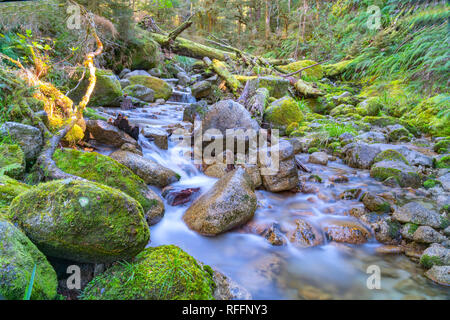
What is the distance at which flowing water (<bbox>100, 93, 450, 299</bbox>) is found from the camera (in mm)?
2535

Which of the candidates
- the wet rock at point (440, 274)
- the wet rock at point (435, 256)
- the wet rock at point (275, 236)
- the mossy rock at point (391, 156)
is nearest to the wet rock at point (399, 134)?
the mossy rock at point (391, 156)

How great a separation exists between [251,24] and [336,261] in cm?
2518

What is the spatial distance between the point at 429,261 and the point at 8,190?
4.12 meters

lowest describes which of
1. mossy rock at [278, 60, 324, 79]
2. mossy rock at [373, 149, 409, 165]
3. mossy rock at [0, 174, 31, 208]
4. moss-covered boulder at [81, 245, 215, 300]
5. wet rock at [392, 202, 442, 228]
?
wet rock at [392, 202, 442, 228]

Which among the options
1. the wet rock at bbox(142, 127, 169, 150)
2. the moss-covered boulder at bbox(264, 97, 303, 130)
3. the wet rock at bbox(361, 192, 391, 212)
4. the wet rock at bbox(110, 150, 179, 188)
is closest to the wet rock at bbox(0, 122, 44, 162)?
the wet rock at bbox(110, 150, 179, 188)

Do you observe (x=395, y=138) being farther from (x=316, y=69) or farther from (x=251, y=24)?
(x=251, y=24)

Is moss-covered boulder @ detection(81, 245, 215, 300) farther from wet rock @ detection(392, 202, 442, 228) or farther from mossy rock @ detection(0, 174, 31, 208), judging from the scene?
wet rock @ detection(392, 202, 442, 228)

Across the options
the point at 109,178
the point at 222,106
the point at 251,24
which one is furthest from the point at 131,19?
the point at 251,24

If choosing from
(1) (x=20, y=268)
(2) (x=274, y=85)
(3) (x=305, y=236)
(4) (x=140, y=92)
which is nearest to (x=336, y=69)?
(2) (x=274, y=85)

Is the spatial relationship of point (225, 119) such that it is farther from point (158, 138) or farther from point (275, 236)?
point (275, 236)

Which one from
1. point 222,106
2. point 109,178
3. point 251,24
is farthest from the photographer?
point 251,24

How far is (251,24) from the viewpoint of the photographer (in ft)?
78.6

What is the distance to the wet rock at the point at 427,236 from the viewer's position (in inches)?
116

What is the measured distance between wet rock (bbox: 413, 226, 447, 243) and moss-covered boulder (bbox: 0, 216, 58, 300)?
3.64 metres
